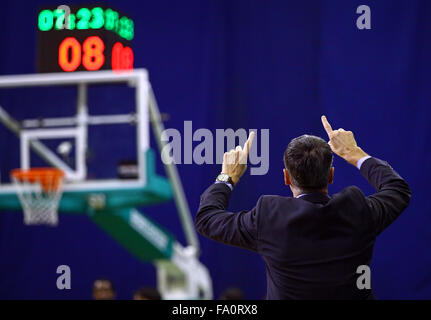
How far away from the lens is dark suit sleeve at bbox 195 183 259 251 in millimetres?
2324

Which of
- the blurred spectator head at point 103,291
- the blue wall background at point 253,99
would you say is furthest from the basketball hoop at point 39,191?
the blue wall background at point 253,99

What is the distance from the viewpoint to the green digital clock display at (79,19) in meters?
5.36

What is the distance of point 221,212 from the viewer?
2.39 meters

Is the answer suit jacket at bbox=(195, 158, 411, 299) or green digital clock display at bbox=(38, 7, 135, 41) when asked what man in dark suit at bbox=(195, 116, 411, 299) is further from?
green digital clock display at bbox=(38, 7, 135, 41)

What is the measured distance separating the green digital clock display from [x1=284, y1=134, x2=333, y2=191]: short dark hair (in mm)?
3493

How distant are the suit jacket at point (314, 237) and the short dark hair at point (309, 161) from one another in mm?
53

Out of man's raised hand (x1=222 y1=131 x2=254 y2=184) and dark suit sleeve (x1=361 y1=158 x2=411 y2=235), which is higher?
man's raised hand (x1=222 y1=131 x2=254 y2=184)

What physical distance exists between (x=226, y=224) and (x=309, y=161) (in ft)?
1.25

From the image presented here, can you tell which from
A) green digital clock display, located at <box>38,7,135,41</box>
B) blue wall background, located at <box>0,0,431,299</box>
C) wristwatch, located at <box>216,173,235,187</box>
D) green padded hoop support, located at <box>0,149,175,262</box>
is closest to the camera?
wristwatch, located at <box>216,173,235,187</box>

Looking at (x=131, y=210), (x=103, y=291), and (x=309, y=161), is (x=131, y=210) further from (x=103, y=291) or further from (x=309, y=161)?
(x=309, y=161)

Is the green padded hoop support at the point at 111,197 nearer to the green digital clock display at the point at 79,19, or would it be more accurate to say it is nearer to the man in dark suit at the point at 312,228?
the green digital clock display at the point at 79,19

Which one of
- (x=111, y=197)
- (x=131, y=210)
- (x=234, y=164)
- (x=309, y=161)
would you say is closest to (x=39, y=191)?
(x=111, y=197)

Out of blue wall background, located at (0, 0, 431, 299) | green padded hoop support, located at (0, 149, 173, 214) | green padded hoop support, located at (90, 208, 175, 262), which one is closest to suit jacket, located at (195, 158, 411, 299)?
green padded hoop support, located at (0, 149, 173, 214)
